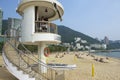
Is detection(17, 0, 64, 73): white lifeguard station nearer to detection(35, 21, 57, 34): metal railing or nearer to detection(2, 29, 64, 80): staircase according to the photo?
detection(35, 21, 57, 34): metal railing

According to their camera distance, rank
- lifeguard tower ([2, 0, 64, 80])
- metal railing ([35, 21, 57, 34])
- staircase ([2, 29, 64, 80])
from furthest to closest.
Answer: metal railing ([35, 21, 57, 34])
lifeguard tower ([2, 0, 64, 80])
staircase ([2, 29, 64, 80])

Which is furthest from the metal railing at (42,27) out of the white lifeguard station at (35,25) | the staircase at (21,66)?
the staircase at (21,66)

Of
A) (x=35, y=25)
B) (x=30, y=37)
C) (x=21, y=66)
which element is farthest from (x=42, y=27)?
(x=21, y=66)

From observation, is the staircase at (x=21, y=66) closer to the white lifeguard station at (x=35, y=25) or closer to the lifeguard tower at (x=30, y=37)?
the lifeguard tower at (x=30, y=37)

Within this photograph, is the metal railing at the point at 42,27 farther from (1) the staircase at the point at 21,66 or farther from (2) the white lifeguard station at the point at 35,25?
(1) the staircase at the point at 21,66

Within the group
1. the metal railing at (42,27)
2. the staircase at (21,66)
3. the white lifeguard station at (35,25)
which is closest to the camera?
the staircase at (21,66)

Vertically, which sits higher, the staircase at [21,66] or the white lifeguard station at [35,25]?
the white lifeguard station at [35,25]

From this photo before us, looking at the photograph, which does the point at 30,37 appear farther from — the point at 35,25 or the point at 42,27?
the point at 42,27

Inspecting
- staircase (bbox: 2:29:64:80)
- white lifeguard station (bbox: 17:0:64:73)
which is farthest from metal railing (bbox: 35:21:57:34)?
staircase (bbox: 2:29:64:80)

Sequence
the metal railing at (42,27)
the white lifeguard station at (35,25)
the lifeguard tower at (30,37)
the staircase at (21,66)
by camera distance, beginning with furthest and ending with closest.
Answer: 1. the metal railing at (42,27)
2. the white lifeguard station at (35,25)
3. the lifeguard tower at (30,37)
4. the staircase at (21,66)

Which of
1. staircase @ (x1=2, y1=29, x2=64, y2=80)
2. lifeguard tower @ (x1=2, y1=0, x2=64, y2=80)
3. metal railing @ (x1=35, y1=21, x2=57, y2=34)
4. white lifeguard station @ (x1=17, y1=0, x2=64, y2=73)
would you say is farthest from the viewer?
metal railing @ (x1=35, y1=21, x2=57, y2=34)

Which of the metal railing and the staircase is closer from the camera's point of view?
the staircase

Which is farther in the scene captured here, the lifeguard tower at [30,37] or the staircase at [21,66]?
the lifeguard tower at [30,37]

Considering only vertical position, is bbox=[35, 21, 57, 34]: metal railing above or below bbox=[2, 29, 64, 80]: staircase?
above
